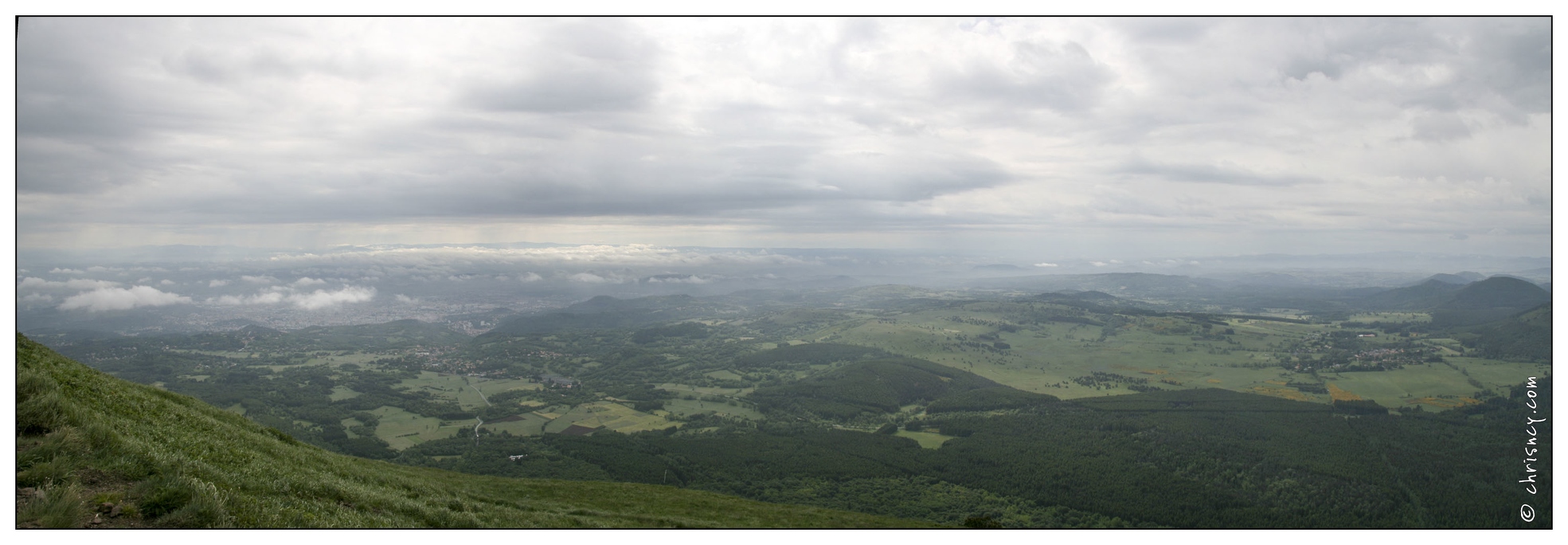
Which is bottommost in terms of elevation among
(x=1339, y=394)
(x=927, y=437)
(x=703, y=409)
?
(x=703, y=409)

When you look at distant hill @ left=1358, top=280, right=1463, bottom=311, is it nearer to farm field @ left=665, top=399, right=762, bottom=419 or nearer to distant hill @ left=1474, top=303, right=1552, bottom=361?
distant hill @ left=1474, top=303, right=1552, bottom=361

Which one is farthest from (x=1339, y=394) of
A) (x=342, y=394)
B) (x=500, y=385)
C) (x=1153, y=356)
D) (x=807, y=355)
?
(x=342, y=394)

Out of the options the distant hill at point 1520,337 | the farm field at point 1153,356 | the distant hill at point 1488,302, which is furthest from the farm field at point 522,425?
the distant hill at point 1488,302

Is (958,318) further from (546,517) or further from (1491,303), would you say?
(546,517)

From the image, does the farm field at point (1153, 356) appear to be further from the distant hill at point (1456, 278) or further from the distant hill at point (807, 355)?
the distant hill at point (1456, 278)

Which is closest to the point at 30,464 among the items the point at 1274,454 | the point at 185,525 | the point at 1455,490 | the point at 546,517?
the point at 185,525

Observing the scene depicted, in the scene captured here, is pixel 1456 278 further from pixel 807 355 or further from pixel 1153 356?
pixel 807 355
